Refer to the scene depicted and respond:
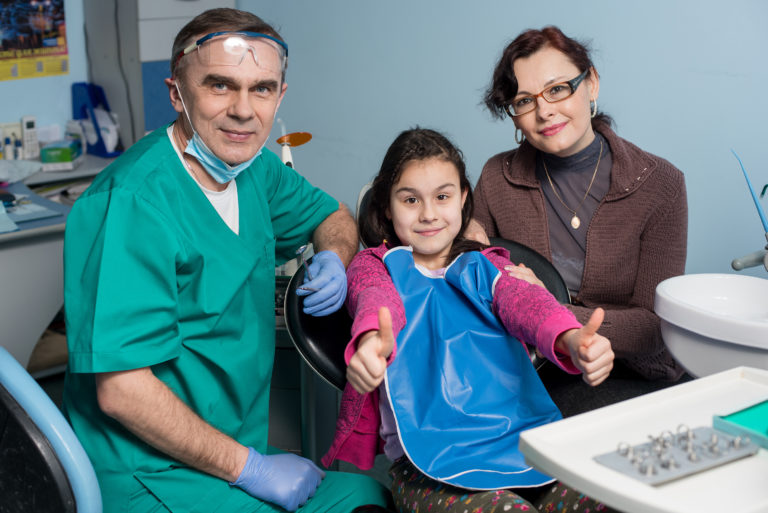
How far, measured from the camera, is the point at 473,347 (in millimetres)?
1414

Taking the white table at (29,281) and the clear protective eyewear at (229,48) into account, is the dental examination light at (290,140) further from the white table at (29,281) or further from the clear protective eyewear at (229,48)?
the white table at (29,281)

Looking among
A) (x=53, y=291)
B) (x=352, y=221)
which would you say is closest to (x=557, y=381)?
(x=352, y=221)

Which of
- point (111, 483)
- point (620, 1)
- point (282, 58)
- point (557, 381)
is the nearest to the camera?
point (111, 483)

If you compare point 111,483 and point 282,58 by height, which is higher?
point 282,58

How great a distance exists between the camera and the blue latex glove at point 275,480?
141cm

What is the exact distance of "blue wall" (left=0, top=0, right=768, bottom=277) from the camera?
91.3 inches

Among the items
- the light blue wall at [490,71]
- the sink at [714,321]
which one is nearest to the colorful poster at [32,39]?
the light blue wall at [490,71]

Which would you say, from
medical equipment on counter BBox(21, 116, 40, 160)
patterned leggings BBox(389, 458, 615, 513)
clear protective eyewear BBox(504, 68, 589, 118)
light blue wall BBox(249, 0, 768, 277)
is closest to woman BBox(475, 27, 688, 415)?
clear protective eyewear BBox(504, 68, 589, 118)

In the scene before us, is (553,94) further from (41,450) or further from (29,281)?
(29,281)

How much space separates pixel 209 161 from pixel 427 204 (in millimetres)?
423

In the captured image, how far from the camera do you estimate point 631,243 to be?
1.78 metres

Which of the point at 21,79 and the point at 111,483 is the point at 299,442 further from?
the point at 21,79

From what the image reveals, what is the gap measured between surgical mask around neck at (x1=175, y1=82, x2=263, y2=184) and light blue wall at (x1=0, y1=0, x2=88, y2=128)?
236 centimetres

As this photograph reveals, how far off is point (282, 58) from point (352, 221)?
452mm
